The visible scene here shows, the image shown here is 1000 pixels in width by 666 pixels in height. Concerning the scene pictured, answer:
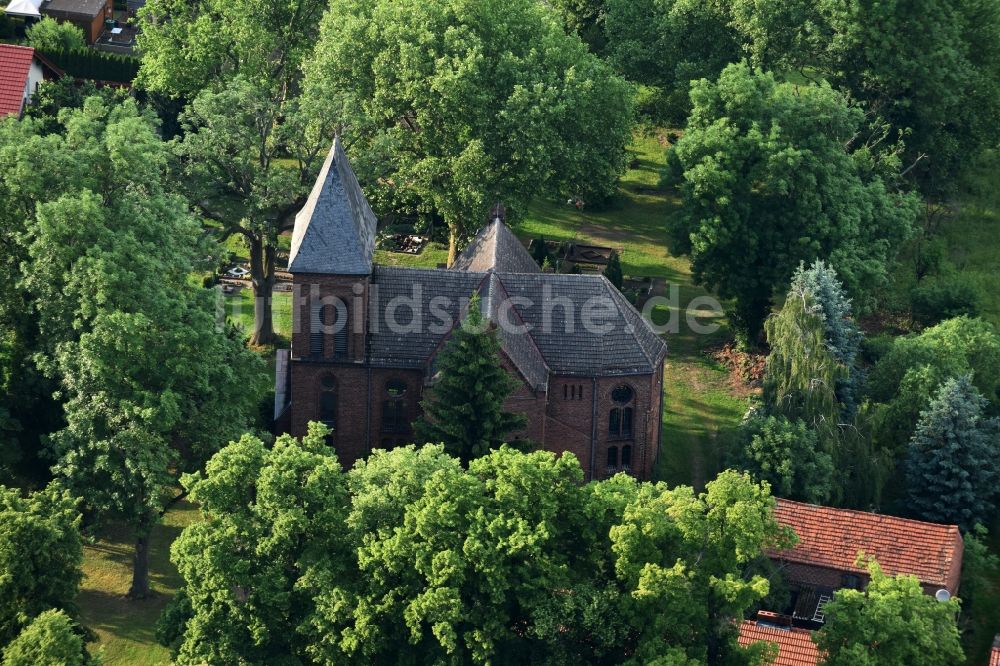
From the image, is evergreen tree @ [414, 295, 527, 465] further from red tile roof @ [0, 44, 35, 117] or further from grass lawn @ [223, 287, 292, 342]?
red tile roof @ [0, 44, 35, 117]

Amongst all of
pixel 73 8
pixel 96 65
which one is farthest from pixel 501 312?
pixel 73 8

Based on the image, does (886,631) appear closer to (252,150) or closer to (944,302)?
(944,302)

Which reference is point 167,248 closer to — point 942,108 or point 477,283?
point 477,283

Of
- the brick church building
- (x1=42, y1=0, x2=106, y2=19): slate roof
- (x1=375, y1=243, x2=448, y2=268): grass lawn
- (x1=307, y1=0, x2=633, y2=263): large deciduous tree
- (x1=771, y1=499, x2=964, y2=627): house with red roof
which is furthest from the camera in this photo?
(x1=42, y1=0, x2=106, y2=19): slate roof

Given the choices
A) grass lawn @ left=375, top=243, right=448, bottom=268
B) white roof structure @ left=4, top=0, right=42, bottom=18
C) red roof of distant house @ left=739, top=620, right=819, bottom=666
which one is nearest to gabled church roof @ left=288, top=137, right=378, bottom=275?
red roof of distant house @ left=739, top=620, right=819, bottom=666

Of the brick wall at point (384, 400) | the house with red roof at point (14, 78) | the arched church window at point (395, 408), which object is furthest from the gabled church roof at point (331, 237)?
the house with red roof at point (14, 78)

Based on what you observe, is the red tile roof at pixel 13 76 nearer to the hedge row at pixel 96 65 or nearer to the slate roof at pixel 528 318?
the hedge row at pixel 96 65
